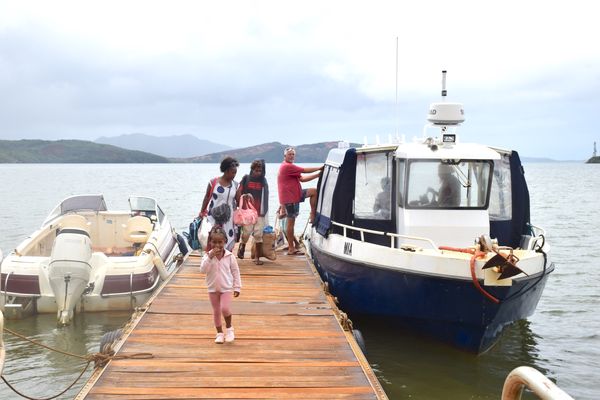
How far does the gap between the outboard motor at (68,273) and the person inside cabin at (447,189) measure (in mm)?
6382

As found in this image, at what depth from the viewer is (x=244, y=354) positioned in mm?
6500

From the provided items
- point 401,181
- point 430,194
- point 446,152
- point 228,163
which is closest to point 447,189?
point 430,194

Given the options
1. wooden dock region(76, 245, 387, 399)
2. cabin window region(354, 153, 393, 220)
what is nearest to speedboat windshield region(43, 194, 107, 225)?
wooden dock region(76, 245, 387, 399)

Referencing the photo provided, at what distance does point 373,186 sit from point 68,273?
571 cm

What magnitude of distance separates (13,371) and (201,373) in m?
5.09

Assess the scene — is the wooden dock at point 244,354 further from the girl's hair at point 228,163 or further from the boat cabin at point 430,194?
the girl's hair at point 228,163

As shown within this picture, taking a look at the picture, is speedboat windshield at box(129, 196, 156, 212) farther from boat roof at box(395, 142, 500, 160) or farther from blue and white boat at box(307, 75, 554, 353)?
boat roof at box(395, 142, 500, 160)

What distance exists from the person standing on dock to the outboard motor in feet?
9.15

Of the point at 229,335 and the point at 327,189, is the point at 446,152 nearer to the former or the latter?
the point at 327,189

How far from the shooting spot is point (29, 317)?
11492 mm

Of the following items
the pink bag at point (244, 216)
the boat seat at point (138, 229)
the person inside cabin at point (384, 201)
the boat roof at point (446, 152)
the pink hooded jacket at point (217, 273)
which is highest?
the boat roof at point (446, 152)

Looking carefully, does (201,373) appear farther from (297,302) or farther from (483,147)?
(483,147)

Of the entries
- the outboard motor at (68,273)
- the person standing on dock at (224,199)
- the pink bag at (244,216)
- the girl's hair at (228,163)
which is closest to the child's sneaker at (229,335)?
the person standing on dock at (224,199)

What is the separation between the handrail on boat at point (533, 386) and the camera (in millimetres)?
2702
